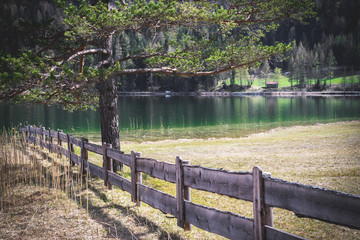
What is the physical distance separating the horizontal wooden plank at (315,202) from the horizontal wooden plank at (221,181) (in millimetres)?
392

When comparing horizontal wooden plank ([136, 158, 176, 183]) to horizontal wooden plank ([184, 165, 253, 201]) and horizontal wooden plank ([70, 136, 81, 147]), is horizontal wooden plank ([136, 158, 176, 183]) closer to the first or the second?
horizontal wooden plank ([184, 165, 253, 201])

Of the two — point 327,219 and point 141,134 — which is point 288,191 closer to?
point 327,219

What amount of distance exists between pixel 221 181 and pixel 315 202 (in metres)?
1.67

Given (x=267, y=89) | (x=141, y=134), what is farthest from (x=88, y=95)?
(x=267, y=89)

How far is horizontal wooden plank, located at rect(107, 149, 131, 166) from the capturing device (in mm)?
7962

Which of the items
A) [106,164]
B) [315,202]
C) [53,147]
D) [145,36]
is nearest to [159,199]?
[106,164]

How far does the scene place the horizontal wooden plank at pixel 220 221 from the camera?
461 centimetres

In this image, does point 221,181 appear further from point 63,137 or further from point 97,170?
point 63,137

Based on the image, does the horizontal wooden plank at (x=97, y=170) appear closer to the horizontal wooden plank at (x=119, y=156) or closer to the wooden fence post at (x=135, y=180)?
the horizontal wooden plank at (x=119, y=156)

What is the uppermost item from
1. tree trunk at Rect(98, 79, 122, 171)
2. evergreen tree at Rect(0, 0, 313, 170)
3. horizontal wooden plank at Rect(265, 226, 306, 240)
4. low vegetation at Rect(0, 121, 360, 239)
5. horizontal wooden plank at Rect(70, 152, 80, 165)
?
evergreen tree at Rect(0, 0, 313, 170)

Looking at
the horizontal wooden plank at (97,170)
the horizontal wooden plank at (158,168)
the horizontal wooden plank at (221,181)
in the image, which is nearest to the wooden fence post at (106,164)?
the horizontal wooden plank at (97,170)

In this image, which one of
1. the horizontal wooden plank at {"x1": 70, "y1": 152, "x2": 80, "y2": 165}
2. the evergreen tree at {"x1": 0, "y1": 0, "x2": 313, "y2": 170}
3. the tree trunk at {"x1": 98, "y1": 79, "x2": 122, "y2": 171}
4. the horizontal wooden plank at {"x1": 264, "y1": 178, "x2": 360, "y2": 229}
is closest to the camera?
the horizontal wooden plank at {"x1": 264, "y1": 178, "x2": 360, "y2": 229}

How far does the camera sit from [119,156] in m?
8.37

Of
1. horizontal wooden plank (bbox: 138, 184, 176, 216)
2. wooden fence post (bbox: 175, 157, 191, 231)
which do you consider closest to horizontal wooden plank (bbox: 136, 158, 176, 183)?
wooden fence post (bbox: 175, 157, 191, 231)
